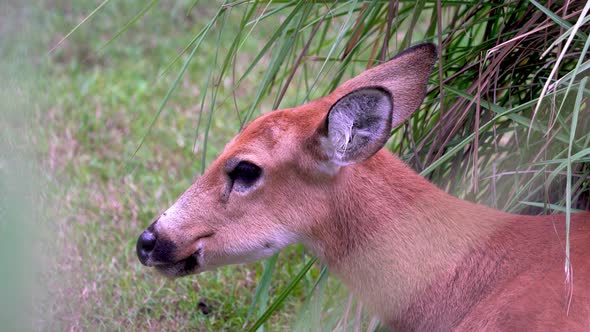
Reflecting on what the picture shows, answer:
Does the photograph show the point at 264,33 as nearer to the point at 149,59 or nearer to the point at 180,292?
the point at 149,59

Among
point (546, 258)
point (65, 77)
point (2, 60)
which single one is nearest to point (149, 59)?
point (65, 77)

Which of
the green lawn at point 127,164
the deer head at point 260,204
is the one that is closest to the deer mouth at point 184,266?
the deer head at point 260,204

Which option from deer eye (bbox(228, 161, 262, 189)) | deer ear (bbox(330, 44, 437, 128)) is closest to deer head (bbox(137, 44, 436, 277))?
deer eye (bbox(228, 161, 262, 189))

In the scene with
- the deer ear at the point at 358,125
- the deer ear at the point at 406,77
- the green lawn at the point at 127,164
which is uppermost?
the deer ear at the point at 406,77

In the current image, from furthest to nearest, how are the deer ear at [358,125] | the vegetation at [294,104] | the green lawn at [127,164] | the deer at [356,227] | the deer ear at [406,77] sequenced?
the green lawn at [127,164], the vegetation at [294,104], the deer ear at [406,77], the deer at [356,227], the deer ear at [358,125]

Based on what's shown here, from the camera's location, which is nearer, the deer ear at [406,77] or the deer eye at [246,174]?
the deer eye at [246,174]

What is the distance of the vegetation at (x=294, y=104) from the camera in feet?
11.5

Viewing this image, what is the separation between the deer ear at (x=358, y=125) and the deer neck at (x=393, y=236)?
14 cm

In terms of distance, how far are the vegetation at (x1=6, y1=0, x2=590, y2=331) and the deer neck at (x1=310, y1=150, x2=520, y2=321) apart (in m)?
0.22

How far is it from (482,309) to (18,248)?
163cm

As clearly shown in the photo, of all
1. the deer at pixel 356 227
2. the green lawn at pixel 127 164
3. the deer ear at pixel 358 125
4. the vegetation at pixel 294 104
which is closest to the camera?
the deer ear at pixel 358 125

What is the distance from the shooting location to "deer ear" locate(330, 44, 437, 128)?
3324mm

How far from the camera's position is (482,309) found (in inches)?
119

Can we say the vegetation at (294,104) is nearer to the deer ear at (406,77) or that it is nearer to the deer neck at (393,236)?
the deer ear at (406,77)
